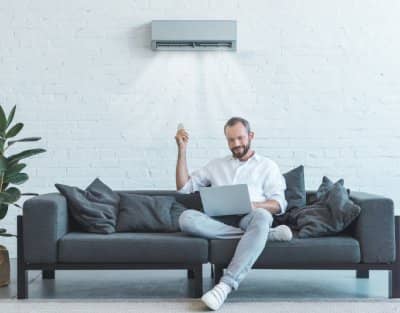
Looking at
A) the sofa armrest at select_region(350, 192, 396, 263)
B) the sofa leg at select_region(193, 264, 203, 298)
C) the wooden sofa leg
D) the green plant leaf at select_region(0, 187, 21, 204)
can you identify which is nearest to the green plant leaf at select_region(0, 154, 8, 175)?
the green plant leaf at select_region(0, 187, 21, 204)

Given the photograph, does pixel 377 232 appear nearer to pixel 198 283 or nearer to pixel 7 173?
pixel 198 283

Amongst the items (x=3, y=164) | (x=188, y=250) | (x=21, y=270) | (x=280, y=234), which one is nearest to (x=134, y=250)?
(x=188, y=250)

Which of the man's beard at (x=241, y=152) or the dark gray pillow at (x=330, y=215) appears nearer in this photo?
the dark gray pillow at (x=330, y=215)

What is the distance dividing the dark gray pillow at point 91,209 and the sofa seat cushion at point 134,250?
0.69 feet

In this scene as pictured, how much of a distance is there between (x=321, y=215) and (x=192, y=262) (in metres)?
0.83

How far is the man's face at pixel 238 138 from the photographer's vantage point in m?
4.25

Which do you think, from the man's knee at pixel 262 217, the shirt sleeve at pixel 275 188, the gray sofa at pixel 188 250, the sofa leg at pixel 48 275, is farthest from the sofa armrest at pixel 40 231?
the shirt sleeve at pixel 275 188

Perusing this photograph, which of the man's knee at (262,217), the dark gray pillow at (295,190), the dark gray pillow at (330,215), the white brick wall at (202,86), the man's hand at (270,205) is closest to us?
the man's knee at (262,217)

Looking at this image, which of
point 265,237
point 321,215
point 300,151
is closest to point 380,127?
point 300,151

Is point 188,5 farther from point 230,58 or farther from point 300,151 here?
point 300,151

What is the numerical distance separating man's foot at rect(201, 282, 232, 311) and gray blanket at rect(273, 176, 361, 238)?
60 centimetres

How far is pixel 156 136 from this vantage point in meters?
5.33

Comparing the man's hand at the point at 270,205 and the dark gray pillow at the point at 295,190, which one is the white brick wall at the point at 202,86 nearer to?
the dark gray pillow at the point at 295,190

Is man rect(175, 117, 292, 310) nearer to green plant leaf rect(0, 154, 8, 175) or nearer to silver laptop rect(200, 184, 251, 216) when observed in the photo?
silver laptop rect(200, 184, 251, 216)
